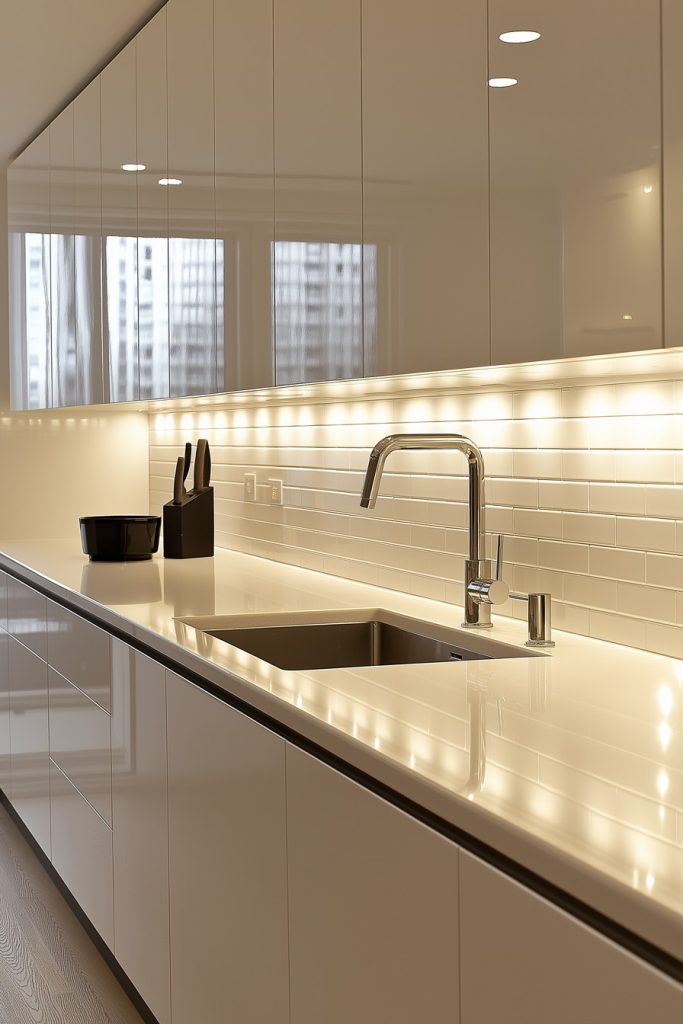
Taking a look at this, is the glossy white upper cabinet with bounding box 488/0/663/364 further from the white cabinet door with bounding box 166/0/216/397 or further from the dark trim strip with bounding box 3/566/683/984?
the white cabinet door with bounding box 166/0/216/397

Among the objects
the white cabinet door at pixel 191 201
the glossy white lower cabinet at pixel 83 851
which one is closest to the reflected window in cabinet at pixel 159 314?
the white cabinet door at pixel 191 201

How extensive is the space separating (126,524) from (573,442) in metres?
1.96

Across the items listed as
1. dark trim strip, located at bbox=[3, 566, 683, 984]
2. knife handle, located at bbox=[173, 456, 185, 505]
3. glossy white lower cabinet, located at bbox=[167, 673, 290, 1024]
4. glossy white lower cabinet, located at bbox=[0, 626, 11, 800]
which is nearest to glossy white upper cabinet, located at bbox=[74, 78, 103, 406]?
knife handle, located at bbox=[173, 456, 185, 505]

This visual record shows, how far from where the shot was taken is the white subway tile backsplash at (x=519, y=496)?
2072 mm

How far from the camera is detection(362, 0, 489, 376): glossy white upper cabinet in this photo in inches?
75.0

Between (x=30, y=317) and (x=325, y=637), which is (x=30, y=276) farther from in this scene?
(x=325, y=637)

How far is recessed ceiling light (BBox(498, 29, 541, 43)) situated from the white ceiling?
196 cm

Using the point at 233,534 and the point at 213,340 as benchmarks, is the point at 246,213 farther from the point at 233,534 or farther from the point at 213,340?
the point at 233,534

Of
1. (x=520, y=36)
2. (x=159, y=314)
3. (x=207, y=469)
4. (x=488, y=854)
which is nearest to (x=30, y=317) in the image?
(x=207, y=469)

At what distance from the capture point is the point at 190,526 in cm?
401

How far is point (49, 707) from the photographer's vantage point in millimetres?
3523

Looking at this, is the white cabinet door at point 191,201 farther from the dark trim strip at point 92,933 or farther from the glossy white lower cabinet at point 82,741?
the dark trim strip at point 92,933

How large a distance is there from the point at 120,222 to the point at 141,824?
209cm

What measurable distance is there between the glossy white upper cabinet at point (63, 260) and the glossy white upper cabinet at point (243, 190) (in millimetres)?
1467
